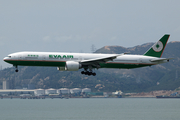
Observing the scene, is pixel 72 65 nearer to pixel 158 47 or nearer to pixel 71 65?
pixel 71 65

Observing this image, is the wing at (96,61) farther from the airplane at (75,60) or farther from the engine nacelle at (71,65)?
the engine nacelle at (71,65)

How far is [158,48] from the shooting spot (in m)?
78.4

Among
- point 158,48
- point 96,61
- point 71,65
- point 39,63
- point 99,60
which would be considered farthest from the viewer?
point 158,48

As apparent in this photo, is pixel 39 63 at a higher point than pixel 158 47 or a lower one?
lower

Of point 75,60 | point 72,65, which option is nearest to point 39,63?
point 72,65

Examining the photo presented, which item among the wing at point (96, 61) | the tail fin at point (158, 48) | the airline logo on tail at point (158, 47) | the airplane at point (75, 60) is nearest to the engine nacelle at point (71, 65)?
the airplane at point (75, 60)

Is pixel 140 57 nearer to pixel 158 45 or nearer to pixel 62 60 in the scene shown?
pixel 158 45

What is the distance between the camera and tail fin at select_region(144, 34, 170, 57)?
7762 cm

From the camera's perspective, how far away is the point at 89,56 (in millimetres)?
68250

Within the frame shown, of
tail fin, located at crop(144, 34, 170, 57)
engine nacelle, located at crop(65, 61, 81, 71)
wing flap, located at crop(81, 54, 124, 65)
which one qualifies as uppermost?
tail fin, located at crop(144, 34, 170, 57)

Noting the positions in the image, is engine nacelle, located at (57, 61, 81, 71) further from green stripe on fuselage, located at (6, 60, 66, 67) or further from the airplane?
green stripe on fuselage, located at (6, 60, 66, 67)

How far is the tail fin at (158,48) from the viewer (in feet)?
255

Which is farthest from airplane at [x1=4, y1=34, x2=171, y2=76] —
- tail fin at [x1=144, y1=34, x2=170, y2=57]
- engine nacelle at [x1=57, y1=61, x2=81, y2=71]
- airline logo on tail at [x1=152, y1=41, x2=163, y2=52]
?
airline logo on tail at [x1=152, y1=41, x2=163, y2=52]

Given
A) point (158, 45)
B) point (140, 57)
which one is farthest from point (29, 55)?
point (158, 45)
